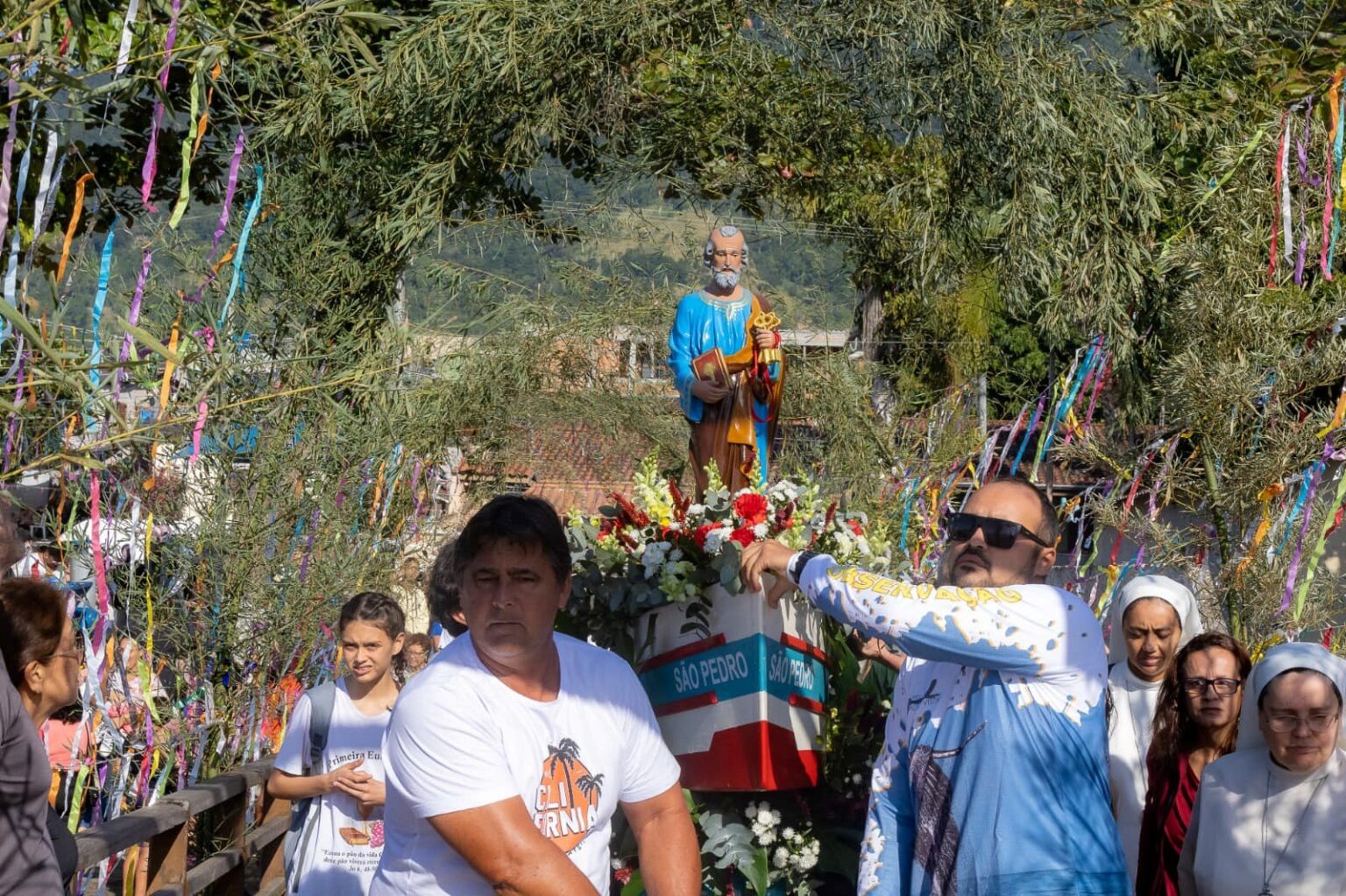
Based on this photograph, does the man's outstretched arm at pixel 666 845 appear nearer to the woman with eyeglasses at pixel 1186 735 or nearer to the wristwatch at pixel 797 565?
the wristwatch at pixel 797 565

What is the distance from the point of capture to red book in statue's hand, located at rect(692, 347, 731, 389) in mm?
6742

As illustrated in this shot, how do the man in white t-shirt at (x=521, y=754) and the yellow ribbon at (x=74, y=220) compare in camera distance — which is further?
the yellow ribbon at (x=74, y=220)

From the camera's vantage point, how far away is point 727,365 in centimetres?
680

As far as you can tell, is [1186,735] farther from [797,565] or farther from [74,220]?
[74,220]

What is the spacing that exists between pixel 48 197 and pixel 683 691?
7.13ft

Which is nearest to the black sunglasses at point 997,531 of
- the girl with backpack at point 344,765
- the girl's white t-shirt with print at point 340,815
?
the girl with backpack at point 344,765

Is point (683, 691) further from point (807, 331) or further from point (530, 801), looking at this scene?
point (807, 331)

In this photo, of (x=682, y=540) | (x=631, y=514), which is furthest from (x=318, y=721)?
(x=682, y=540)

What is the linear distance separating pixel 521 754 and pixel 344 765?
219 centimetres

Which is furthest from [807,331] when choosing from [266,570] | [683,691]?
[683,691]

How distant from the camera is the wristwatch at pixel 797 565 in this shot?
3.30 m

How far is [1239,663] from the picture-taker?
4070 mm

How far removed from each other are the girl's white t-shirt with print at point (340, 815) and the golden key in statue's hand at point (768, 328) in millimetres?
2669

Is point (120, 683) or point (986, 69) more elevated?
point (986, 69)
